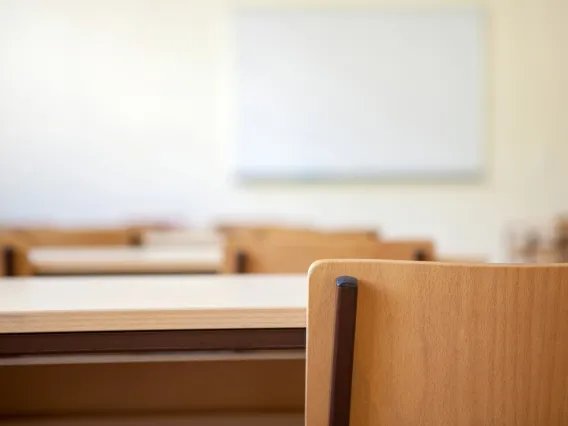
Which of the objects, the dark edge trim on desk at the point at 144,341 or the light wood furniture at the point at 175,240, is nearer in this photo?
the dark edge trim on desk at the point at 144,341

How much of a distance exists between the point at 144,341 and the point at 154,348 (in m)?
0.02

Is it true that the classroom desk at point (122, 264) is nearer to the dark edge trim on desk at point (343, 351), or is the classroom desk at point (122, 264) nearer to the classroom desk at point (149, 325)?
the classroom desk at point (149, 325)

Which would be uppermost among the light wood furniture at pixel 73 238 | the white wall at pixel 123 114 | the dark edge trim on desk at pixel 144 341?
the white wall at pixel 123 114

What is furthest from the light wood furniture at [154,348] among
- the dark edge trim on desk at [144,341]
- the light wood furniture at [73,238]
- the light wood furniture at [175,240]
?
the light wood furniture at [175,240]

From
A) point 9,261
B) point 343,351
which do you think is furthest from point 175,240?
point 343,351

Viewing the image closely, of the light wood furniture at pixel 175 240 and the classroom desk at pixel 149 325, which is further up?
the classroom desk at pixel 149 325

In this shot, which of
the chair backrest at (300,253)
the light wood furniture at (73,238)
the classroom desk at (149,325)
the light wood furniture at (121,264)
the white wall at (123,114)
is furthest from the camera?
the white wall at (123,114)

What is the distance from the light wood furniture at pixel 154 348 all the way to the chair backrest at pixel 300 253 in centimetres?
32

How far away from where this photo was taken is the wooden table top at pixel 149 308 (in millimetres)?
893

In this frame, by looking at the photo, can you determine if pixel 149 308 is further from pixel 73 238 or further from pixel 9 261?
pixel 73 238

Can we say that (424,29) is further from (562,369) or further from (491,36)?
(562,369)

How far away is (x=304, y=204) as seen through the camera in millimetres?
4809

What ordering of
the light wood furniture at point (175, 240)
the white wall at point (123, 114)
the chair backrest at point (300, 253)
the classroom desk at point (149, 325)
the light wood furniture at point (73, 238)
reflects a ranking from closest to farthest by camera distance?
1. the classroom desk at point (149, 325)
2. the chair backrest at point (300, 253)
3. the light wood furniture at point (73, 238)
4. the light wood furniture at point (175, 240)
5. the white wall at point (123, 114)

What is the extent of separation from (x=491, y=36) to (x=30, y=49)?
12.4ft
